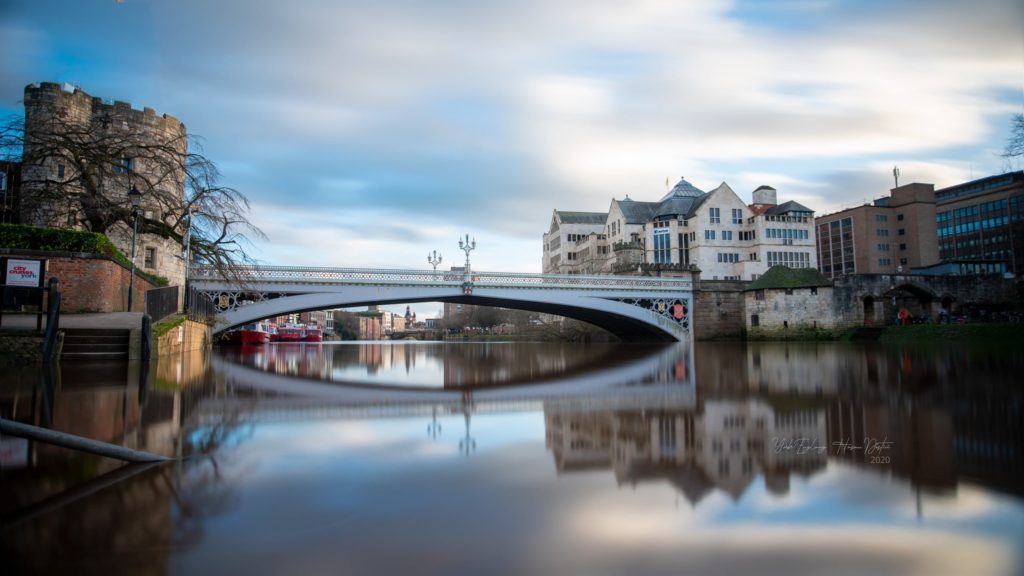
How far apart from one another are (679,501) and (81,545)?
8.63 ft

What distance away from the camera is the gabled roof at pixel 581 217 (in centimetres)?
7406

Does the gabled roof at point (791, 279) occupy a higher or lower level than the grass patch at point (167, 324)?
higher

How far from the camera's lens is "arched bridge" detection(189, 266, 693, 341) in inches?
1172

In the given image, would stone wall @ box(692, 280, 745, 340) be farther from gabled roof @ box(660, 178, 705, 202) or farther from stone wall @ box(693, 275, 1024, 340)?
gabled roof @ box(660, 178, 705, 202)

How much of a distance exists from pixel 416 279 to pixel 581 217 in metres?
44.0

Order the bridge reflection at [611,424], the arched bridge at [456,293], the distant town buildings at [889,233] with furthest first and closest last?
the distant town buildings at [889,233] < the arched bridge at [456,293] < the bridge reflection at [611,424]

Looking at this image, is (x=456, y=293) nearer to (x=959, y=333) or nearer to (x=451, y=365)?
(x=451, y=365)

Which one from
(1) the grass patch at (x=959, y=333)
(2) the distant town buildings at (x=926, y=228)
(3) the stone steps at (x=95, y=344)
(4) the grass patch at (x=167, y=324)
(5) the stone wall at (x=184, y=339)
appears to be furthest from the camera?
(2) the distant town buildings at (x=926, y=228)

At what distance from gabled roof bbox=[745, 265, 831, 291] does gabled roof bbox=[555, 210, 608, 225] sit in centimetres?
3481

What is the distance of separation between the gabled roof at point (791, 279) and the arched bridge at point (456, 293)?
4.90 m

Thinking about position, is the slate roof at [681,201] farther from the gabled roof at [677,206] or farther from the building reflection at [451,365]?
the building reflection at [451,365]

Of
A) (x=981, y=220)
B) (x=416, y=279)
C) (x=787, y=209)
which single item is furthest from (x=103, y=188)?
(x=981, y=220)

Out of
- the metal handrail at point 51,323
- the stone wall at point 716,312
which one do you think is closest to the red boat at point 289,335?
the stone wall at point 716,312

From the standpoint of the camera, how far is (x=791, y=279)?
38938mm
